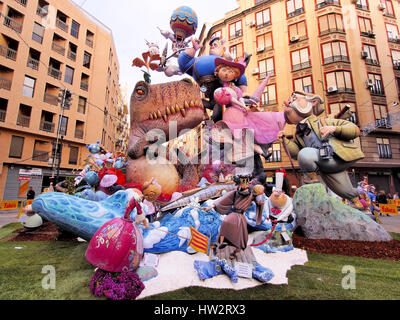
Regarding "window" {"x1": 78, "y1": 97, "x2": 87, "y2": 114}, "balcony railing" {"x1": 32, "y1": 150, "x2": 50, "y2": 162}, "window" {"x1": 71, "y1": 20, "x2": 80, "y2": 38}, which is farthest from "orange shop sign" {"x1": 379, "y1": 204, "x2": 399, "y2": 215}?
"window" {"x1": 71, "y1": 20, "x2": 80, "y2": 38}

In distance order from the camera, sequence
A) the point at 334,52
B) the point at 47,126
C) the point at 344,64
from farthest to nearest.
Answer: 1. the point at 334,52
2. the point at 47,126
3. the point at 344,64

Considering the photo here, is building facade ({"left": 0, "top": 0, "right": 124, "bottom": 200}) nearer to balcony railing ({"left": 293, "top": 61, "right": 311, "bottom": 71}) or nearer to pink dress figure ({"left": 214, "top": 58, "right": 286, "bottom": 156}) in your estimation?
pink dress figure ({"left": 214, "top": 58, "right": 286, "bottom": 156})

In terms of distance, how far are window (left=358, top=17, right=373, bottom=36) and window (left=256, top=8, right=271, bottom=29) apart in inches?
252

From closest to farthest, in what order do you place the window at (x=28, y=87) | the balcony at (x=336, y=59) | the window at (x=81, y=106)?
the window at (x=28, y=87) < the balcony at (x=336, y=59) < the window at (x=81, y=106)

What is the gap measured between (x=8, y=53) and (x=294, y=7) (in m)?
19.9

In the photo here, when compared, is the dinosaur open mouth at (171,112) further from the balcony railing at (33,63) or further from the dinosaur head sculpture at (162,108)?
the balcony railing at (33,63)

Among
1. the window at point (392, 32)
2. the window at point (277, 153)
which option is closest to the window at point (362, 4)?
the window at point (392, 32)

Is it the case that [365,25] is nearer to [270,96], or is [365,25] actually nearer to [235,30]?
[270,96]

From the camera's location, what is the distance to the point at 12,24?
13430 millimetres

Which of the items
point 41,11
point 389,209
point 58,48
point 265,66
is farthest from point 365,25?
point 41,11

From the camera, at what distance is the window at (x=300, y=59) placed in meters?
15.4

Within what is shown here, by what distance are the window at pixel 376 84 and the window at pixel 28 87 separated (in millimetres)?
22591

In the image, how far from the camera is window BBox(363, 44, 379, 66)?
596 inches
